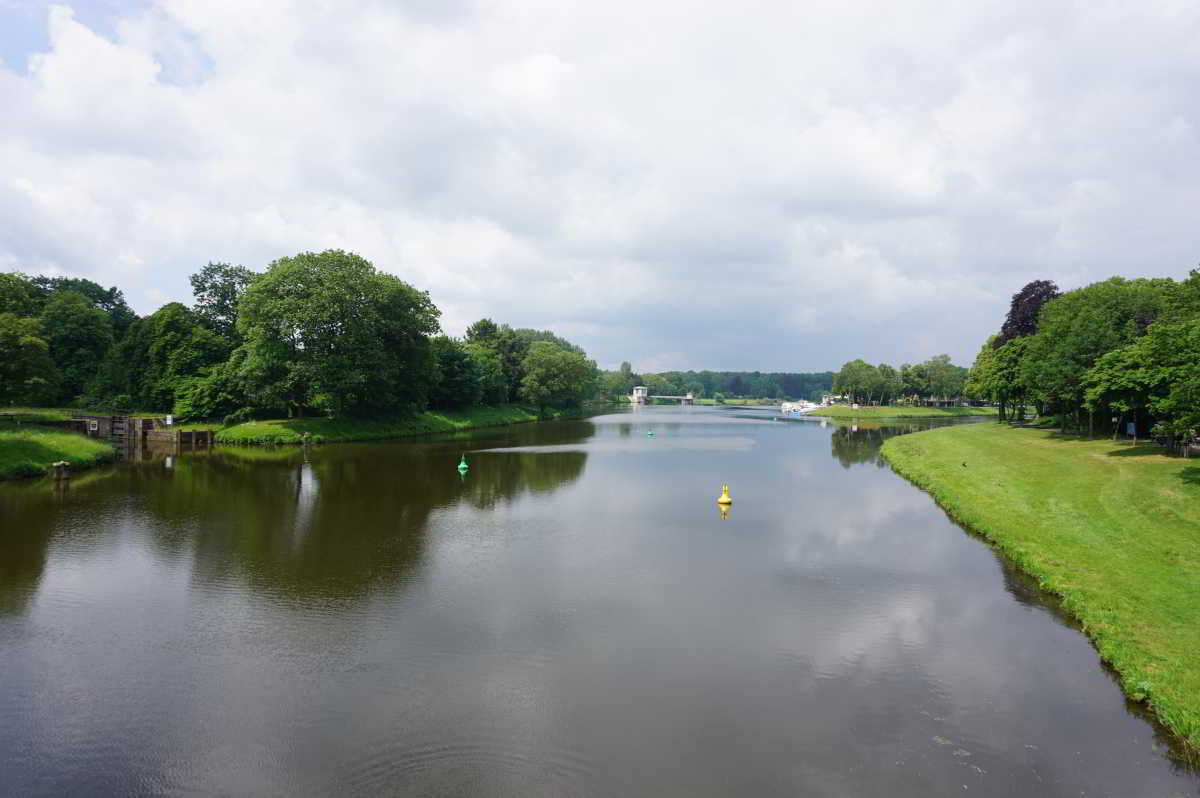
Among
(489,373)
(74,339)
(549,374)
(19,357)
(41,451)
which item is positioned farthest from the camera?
(549,374)

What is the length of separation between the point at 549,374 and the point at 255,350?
49.6m

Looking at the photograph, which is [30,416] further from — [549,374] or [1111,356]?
[1111,356]

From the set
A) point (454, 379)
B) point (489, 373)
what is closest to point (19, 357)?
point (454, 379)

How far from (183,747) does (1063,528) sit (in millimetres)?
24211

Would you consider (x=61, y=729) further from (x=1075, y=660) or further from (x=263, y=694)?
(x=1075, y=660)

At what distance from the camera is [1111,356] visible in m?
38.3

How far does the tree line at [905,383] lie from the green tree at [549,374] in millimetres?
69263

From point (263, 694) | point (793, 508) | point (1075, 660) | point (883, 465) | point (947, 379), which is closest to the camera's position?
point (263, 694)

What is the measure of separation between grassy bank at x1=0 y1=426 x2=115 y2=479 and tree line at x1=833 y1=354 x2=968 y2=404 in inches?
5183

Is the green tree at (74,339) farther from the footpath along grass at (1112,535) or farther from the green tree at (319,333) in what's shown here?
the footpath along grass at (1112,535)

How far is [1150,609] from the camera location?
44.4ft

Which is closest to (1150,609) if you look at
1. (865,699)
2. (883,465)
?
(865,699)

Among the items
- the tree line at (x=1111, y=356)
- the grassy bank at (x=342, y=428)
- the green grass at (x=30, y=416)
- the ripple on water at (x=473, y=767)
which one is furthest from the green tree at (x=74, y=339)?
the tree line at (x=1111, y=356)

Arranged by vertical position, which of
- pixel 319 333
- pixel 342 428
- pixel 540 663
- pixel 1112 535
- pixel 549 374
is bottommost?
pixel 540 663
